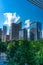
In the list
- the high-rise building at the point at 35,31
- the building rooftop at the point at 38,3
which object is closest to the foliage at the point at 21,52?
the high-rise building at the point at 35,31

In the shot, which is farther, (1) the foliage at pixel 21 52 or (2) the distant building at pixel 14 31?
(2) the distant building at pixel 14 31

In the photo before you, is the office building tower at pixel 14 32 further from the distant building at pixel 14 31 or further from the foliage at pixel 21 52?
the foliage at pixel 21 52

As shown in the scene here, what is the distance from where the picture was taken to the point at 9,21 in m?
Answer: 3.17

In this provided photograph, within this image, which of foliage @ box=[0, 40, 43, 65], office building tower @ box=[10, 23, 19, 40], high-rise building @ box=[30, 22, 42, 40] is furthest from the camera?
high-rise building @ box=[30, 22, 42, 40]

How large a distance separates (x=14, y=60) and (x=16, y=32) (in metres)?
0.50

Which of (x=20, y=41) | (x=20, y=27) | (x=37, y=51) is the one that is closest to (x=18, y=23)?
(x=20, y=27)

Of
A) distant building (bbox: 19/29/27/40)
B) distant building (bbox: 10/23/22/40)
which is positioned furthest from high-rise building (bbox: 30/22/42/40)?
distant building (bbox: 10/23/22/40)

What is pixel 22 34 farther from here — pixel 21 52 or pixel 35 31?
pixel 21 52

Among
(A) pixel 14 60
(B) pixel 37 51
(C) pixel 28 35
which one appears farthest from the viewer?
(C) pixel 28 35

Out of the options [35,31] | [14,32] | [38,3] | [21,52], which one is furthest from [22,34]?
[38,3]

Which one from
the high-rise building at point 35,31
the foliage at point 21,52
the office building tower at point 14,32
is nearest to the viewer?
the foliage at point 21,52

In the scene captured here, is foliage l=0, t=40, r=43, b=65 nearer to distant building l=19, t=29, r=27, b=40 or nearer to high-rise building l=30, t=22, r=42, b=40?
distant building l=19, t=29, r=27, b=40

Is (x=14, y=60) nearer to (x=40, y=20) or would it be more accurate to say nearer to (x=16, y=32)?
(x=16, y=32)

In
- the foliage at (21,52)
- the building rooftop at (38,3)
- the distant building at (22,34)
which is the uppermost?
the building rooftop at (38,3)
